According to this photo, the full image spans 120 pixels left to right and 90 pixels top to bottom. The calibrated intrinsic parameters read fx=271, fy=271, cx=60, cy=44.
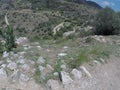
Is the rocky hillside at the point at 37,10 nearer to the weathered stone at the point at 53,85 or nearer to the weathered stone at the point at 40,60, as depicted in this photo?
the weathered stone at the point at 40,60

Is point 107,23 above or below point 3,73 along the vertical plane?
below

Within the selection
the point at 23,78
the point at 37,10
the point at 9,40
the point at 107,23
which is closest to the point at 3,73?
the point at 23,78

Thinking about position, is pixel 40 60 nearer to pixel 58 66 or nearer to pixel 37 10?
pixel 58 66

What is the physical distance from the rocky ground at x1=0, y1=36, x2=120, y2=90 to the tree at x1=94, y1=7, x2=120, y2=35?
24.0 feet

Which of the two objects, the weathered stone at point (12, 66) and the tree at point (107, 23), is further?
the tree at point (107, 23)

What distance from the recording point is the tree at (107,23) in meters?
18.0

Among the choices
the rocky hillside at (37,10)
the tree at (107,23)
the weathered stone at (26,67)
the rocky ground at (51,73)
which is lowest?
Result: the rocky hillside at (37,10)

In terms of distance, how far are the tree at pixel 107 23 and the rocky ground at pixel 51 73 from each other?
288 inches

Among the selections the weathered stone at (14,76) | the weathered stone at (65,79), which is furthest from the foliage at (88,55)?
the weathered stone at (14,76)

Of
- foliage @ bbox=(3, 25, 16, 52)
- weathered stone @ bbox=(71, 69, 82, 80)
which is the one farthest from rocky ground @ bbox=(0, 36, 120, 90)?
foliage @ bbox=(3, 25, 16, 52)

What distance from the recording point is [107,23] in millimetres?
17953

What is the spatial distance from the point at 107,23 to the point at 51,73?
31.6 feet

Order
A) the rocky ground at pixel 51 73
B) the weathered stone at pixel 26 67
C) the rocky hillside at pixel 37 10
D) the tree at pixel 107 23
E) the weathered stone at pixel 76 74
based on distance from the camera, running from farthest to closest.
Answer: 1. the rocky hillside at pixel 37 10
2. the tree at pixel 107 23
3. the weathered stone at pixel 26 67
4. the weathered stone at pixel 76 74
5. the rocky ground at pixel 51 73

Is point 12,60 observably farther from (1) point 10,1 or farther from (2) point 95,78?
(1) point 10,1
